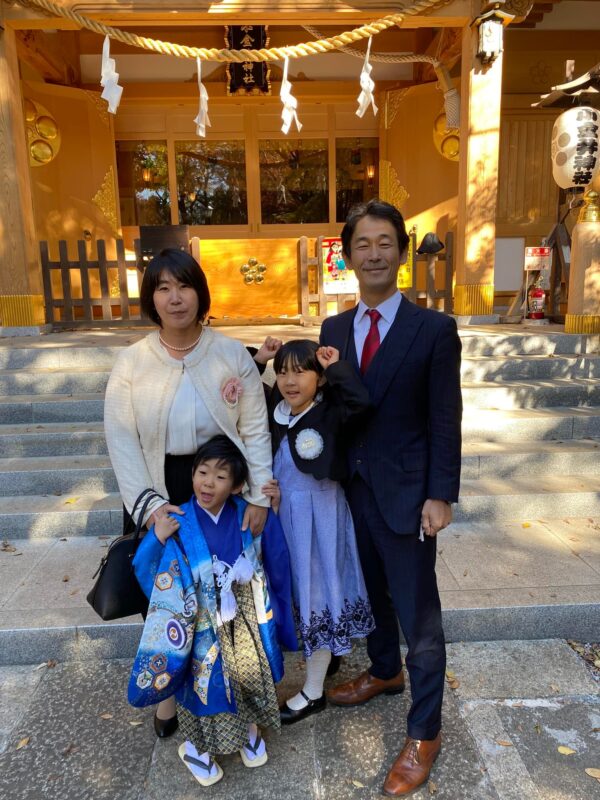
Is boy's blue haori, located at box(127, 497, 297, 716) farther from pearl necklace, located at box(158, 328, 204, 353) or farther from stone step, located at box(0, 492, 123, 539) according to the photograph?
stone step, located at box(0, 492, 123, 539)

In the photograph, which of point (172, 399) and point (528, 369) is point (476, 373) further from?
point (172, 399)

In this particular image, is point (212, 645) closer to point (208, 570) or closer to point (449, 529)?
point (208, 570)

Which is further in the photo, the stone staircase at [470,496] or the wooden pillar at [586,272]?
the wooden pillar at [586,272]

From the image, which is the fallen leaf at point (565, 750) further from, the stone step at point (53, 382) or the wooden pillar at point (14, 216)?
the wooden pillar at point (14, 216)

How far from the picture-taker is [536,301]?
22.4 feet

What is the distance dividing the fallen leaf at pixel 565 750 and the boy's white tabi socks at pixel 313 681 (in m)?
0.91

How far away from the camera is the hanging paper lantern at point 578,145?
18.8 feet

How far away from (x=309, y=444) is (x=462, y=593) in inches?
58.6

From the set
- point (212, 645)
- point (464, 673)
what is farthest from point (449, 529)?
point (212, 645)

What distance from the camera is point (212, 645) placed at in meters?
1.98

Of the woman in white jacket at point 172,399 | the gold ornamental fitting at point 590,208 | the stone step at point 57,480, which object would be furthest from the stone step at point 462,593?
the gold ornamental fitting at point 590,208

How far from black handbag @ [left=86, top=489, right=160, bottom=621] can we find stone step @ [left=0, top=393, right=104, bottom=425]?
287cm

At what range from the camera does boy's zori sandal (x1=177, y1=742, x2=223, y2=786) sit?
2025 millimetres

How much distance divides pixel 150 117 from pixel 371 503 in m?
8.88
